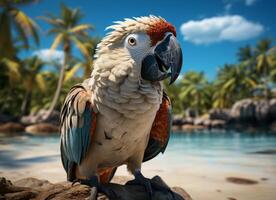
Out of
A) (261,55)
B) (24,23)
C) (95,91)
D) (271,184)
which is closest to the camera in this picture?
(95,91)

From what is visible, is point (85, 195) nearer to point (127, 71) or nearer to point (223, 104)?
point (127, 71)

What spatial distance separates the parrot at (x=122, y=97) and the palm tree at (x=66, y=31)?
17769mm

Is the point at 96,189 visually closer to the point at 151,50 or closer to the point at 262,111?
the point at 151,50

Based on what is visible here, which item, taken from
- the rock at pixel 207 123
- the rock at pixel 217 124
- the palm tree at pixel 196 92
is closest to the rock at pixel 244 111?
the rock at pixel 217 124

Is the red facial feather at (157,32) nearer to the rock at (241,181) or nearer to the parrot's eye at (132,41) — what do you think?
the parrot's eye at (132,41)

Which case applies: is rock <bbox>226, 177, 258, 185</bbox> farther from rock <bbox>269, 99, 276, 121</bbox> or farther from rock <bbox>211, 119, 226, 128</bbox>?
rock <bbox>269, 99, 276, 121</bbox>

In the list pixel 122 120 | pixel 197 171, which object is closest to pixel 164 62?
pixel 122 120

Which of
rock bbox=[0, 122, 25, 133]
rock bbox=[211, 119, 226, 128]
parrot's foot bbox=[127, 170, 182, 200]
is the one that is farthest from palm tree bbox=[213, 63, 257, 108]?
parrot's foot bbox=[127, 170, 182, 200]

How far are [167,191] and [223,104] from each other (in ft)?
99.6

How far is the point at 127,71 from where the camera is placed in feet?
5.90

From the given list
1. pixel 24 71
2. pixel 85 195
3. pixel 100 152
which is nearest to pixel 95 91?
pixel 100 152

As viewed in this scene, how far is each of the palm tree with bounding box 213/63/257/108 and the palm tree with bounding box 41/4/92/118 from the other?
1724cm

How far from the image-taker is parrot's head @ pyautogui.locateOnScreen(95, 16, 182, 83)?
179cm

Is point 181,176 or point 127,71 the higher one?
point 127,71
